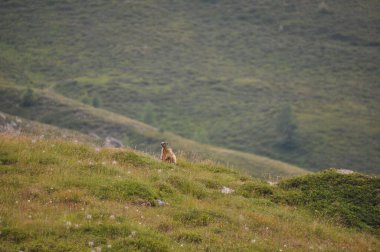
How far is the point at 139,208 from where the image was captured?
13266mm

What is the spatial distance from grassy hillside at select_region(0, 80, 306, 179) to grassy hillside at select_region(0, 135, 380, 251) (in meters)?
99.6

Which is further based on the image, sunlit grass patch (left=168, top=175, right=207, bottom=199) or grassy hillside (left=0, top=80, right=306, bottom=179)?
grassy hillside (left=0, top=80, right=306, bottom=179)

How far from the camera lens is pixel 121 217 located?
1216 centimetres

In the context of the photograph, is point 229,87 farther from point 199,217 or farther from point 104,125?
point 199,217

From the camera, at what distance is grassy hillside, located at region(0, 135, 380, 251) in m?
11.1

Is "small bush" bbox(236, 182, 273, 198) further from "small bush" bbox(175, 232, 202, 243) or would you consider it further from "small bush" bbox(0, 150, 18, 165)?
"small bush" bbox(0, 150, 18, 165)

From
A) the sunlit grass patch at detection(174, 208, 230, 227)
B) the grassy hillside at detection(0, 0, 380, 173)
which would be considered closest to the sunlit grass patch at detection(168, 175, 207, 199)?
the sunlit grass patch at detection(174, 208, 230, 227)

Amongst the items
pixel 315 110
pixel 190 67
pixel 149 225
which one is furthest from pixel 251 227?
pixel 190 67

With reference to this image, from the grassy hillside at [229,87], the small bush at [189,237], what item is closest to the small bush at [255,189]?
the small bush at [189,237]

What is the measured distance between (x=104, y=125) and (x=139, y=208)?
113 metres

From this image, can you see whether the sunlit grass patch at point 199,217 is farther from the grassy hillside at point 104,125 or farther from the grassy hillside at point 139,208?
the grassy hillside at point 104,125

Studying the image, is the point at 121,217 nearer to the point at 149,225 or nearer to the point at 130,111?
the point at 149,225

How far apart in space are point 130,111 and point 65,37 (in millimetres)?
57338

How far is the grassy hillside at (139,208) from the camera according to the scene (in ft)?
36.6
